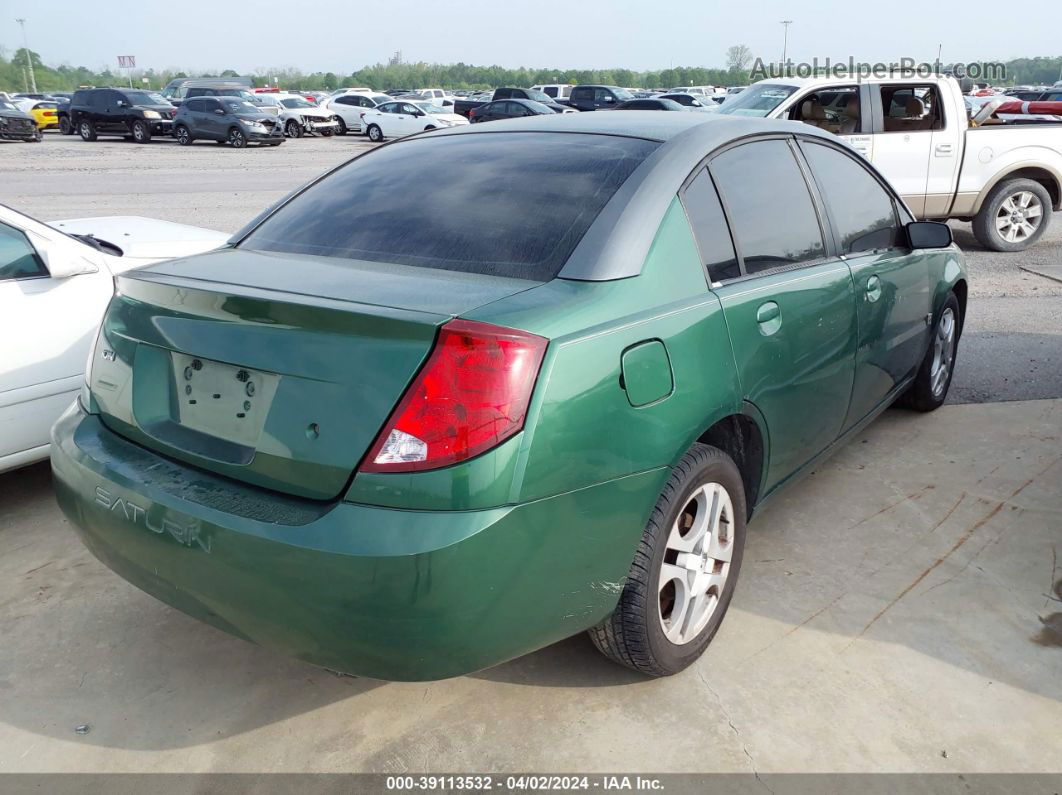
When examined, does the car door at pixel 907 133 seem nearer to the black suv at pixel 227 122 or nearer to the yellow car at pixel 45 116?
the black suv at pixel 227 122

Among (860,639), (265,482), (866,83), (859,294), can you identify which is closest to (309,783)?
(265,482)

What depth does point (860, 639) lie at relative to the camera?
115 inches

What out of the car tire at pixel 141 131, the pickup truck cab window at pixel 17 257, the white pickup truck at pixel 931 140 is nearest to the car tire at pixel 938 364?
the pickup truck cab window at pixel 17 257

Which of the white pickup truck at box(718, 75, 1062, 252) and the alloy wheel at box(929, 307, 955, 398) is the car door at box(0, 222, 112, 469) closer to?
the alloy wheel at box(929, 307, 955, 398)

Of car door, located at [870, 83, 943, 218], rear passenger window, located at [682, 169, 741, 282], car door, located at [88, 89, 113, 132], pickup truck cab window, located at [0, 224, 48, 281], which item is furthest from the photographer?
car door, located at [88, 89, 113, 132]

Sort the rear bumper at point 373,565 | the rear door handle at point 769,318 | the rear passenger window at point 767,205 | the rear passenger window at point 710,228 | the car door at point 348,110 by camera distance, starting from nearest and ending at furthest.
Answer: the rear bumper at point 373,565 < the rear passenger window at point 710,228 < the rear door handle at point 769,318 < the rear passenger window at point 767,205 < the car door at point 348,110

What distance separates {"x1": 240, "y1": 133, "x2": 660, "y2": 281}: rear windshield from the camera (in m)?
2.56

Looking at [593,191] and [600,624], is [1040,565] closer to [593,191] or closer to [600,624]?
[600,624]

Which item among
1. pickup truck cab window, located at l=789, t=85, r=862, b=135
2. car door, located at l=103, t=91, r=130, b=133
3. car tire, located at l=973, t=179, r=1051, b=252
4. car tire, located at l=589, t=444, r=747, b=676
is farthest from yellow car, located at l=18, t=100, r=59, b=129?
car tire, located at l=589, t=444, r=747, b=676

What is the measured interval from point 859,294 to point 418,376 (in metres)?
2.11

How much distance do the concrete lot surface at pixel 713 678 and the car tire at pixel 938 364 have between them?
69 cm

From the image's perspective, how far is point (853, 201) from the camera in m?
3.75

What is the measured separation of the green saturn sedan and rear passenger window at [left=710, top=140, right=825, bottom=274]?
0.01 metres

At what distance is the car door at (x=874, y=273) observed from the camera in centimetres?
354
